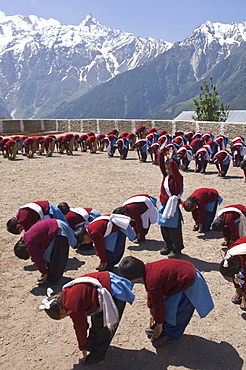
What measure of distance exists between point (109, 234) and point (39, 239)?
84cm

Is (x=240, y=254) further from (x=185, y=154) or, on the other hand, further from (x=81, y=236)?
(x=185, y=154)

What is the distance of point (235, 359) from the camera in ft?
11.6

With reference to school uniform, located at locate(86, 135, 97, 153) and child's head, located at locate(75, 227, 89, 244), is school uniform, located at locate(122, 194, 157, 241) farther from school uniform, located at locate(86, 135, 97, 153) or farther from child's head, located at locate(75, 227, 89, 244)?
school uniform, located at locate(86, 135, 97, 153)

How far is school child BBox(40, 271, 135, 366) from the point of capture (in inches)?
127

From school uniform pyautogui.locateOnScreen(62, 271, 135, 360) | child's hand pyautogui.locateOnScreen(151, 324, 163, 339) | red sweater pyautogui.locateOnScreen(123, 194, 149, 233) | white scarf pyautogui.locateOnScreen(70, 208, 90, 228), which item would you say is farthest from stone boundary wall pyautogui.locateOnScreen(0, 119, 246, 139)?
school uniform pyautogui.locateOnScreen(62, 271, 135, 360)

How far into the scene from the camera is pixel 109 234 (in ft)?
16.3

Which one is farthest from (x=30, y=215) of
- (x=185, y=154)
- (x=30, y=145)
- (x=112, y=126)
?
(x=112, y=126)

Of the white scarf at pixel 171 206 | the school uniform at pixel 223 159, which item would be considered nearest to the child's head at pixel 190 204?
the white scarf at pixel 171 206

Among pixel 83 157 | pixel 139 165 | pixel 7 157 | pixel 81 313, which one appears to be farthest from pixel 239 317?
pixel 7 157

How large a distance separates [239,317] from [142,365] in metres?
1.22

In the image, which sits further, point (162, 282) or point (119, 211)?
point (119, 211)

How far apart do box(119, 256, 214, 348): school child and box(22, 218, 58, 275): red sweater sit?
1.50 metres

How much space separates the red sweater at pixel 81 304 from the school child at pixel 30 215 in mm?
2169

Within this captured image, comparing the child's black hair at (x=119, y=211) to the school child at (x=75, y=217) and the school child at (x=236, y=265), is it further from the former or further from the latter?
the school child at (x=236, y=265)
